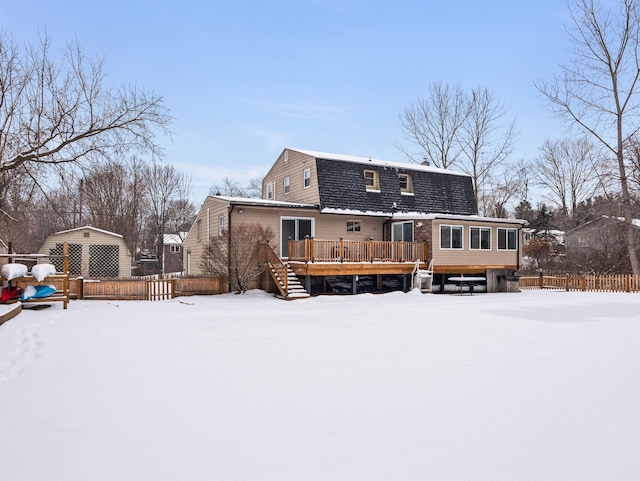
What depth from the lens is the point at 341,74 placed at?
24234mm

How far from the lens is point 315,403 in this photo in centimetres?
451

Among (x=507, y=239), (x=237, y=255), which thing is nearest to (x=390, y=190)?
(x=507, y=239)

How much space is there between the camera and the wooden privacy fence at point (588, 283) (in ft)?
67.6

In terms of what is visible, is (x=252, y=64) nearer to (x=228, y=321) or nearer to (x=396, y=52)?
(x=396, y=52)

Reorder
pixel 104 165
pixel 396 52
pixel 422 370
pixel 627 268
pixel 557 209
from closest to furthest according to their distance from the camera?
pixel 422 370 → pixel 104 165 → pixel 396 52 → pixel 627 268 → pixel 557 209

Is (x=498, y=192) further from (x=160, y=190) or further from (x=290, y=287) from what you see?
(x=160, y=190)

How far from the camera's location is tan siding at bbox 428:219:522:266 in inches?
739

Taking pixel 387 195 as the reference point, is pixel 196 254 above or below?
below

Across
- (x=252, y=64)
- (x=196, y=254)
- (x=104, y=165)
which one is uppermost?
(x=252, y=64)

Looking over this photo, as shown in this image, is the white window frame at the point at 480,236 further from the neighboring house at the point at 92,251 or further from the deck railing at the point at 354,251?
the neighboring house at the point at 92,251

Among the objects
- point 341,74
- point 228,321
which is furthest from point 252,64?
point 228,321

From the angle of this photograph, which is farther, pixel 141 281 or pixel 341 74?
pixel 341 74

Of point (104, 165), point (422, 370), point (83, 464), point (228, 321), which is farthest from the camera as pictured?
point (104, 165)

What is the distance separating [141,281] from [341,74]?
1632 cm
